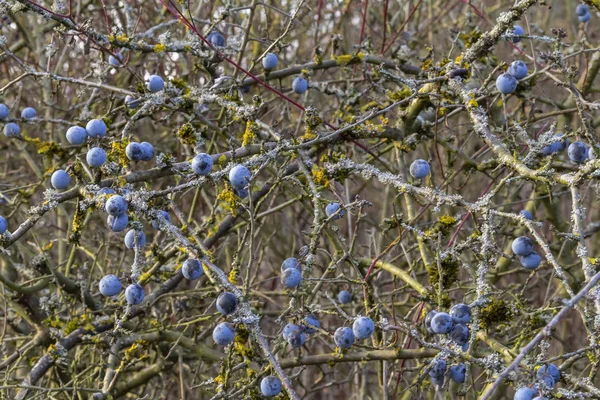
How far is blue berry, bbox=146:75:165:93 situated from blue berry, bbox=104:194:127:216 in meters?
0.89

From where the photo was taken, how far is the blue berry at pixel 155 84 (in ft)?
8.92

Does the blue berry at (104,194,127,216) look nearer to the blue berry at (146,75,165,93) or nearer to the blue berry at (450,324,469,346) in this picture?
the blue berry at (146,75,165,93)

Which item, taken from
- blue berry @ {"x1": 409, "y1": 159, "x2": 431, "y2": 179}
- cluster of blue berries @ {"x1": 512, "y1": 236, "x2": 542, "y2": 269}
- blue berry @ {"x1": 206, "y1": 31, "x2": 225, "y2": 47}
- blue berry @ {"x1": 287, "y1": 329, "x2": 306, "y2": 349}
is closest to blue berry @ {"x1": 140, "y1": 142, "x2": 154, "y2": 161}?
blue berry @ {"x1": 287, "y1": 329, "x2": 306, "y2": 349}

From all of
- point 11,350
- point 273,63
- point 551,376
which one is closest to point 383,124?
point 273,63

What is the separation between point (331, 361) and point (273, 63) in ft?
4.49

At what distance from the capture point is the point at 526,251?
2338mm

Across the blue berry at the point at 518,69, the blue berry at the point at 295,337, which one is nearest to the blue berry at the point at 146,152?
the blue berry at the point at 295,337

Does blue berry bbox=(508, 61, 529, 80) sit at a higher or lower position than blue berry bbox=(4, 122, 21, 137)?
higher

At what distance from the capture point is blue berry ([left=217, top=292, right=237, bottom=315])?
6.39ft

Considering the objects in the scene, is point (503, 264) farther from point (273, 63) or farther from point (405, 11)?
point (405, 11)

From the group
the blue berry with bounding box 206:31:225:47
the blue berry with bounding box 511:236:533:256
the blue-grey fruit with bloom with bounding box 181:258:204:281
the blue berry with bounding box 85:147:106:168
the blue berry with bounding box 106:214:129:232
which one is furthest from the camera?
the blue berry with bounding box 206:31:225:47

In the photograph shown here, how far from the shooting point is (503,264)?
146 inches

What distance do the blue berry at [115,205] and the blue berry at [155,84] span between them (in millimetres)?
891

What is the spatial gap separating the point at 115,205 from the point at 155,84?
0.92m
